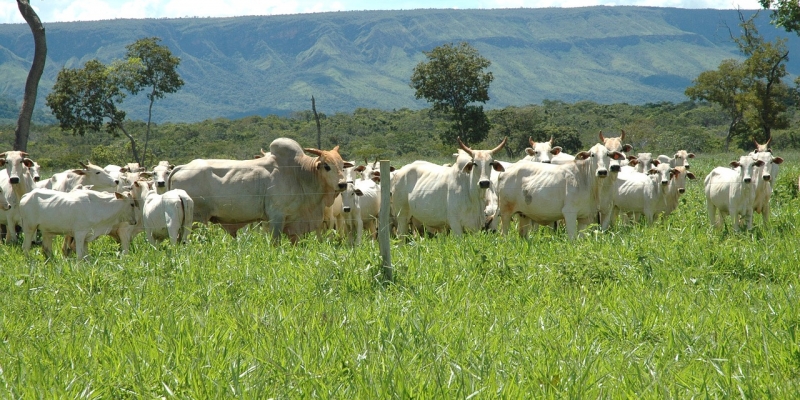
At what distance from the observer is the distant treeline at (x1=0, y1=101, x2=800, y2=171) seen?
45844 millimetres

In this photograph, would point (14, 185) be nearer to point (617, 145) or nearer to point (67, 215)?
point (67, 215)

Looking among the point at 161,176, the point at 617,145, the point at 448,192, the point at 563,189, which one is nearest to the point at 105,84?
the point at 161,176

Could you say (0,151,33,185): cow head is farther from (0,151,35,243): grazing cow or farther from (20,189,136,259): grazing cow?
(20,189,136,259): grazing cow

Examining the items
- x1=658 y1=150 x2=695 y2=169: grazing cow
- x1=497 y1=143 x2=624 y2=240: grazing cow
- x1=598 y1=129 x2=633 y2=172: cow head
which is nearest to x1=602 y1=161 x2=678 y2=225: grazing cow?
x1=598 y1=129 x2=633 y2=172: cow head

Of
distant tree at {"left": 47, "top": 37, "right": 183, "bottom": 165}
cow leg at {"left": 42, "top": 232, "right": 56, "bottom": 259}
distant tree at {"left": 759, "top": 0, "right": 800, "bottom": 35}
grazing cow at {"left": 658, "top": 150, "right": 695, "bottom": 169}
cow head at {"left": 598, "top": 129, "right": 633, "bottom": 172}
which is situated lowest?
distant tree at {"left": 47, "top": 37, "right": 183, "bottom": 165}

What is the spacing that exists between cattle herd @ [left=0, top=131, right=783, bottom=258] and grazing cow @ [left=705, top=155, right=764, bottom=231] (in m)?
0.02

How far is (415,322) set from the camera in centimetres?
544

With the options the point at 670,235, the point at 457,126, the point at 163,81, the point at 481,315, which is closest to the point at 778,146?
the point at 457,126

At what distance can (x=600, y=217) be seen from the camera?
12.4 m

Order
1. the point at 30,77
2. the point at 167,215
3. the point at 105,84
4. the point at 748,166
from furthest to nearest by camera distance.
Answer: the point at 105,84 → the point at 30,77 → the point at 748,166 → the point at 167,215

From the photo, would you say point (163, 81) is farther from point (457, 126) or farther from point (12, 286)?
point (12, 286)

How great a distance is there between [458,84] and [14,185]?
103 feet

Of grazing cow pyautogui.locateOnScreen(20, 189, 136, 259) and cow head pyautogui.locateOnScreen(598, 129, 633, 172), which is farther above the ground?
cow head pyautogui.locateOnScreen(598, 129, 633, 172)

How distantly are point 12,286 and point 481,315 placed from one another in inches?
168
